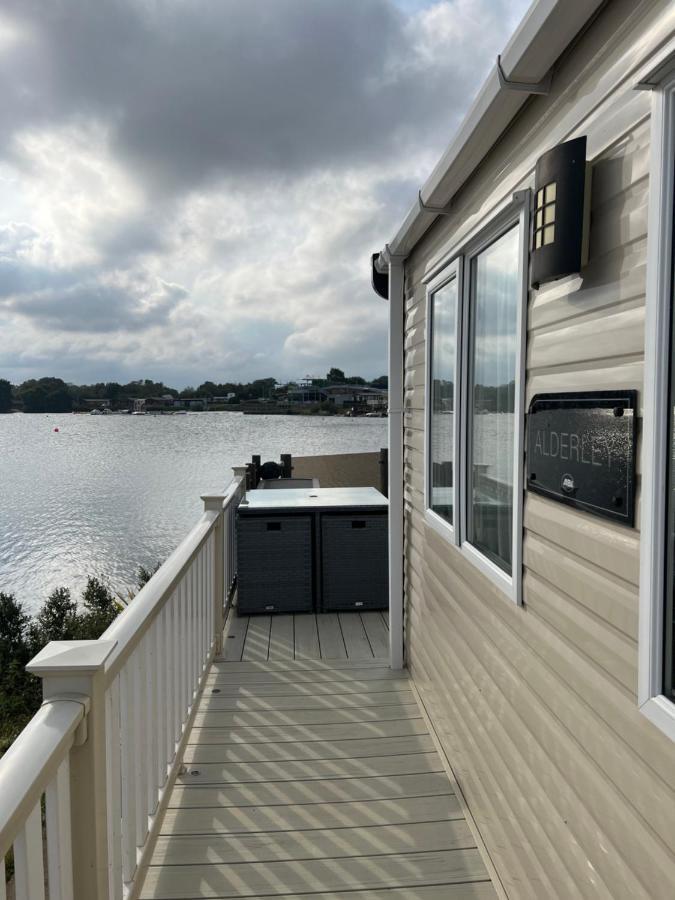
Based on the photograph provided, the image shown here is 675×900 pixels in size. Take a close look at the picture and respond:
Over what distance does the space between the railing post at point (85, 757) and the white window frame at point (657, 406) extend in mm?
1178

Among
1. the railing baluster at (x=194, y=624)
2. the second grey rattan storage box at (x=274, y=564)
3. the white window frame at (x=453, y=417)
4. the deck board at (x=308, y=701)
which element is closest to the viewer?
the white window frame at (x=453, y=417)

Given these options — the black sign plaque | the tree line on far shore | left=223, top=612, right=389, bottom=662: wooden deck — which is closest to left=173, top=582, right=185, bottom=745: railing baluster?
left=223, top=612, right=389, bottom=662: wooden deck

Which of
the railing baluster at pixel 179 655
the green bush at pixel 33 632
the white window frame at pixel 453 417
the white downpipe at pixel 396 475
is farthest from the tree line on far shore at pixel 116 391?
the railing baluster at pixel 179 655

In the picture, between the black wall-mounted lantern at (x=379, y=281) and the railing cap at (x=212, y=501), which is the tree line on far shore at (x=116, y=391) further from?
the railing cap at (x=212, y=501)

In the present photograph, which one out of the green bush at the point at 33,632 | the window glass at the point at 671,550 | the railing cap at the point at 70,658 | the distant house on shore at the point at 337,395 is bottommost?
the green bush at the point at 33,632

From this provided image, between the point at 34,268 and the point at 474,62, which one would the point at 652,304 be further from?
the point at 34,268

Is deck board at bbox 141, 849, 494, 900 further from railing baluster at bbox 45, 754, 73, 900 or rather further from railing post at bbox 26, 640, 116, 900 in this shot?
railing baluster at bbox 45, 754, 73, 900

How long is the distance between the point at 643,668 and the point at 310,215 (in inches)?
743

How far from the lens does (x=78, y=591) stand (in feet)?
41.2

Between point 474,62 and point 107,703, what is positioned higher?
point 474,62

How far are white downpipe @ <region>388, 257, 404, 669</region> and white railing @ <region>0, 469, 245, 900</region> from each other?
4.88 ft

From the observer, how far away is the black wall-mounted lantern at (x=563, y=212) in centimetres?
153

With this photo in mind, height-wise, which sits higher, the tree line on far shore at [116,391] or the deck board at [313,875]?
the tree line on far shore at [116,391]

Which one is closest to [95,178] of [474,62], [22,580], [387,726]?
[22,580]
